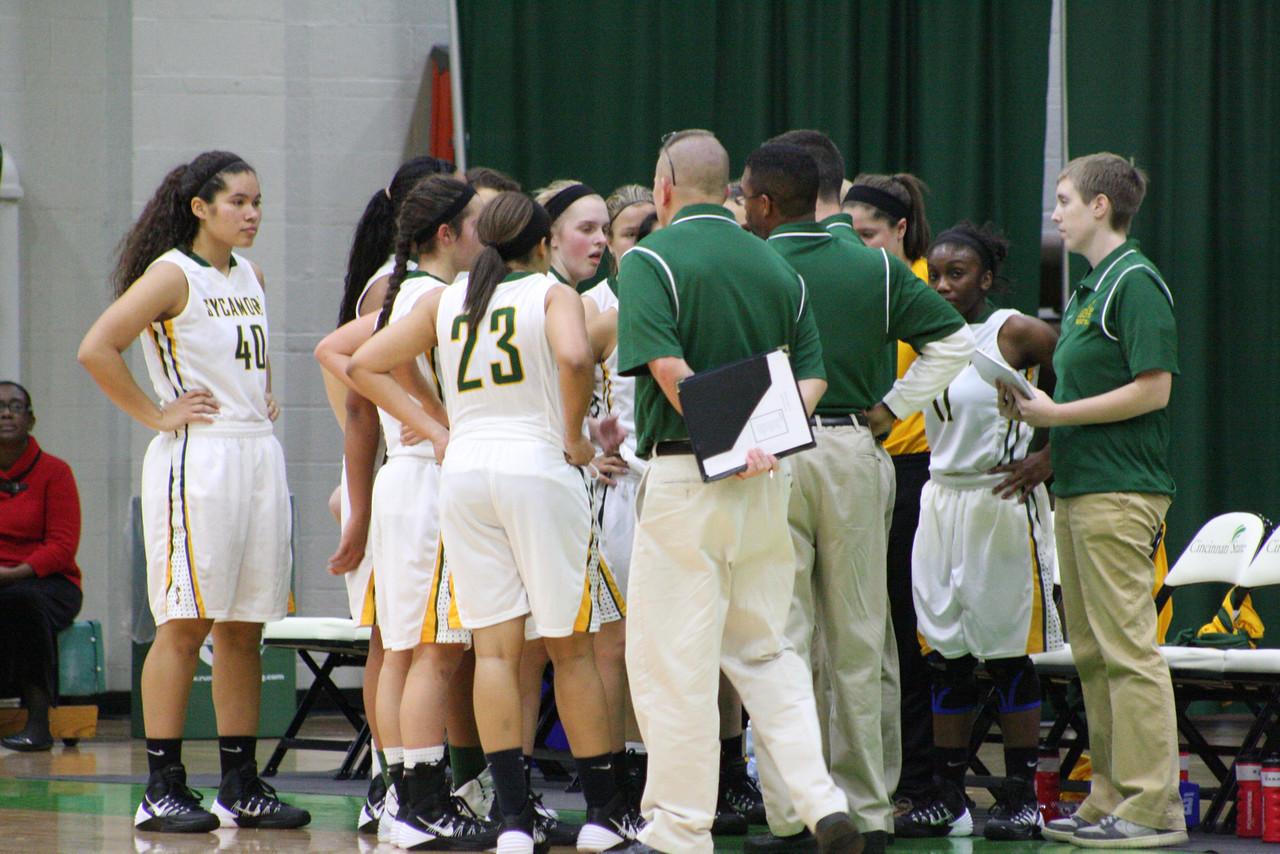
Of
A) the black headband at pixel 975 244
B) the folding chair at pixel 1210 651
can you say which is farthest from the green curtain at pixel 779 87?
the black headband at pixel 975 244

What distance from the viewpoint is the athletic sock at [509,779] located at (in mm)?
3617

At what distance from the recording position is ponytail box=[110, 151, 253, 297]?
4371 mm

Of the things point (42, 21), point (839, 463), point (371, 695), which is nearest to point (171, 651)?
point (371, 695)

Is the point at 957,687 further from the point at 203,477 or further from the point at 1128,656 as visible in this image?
the point at 203,477

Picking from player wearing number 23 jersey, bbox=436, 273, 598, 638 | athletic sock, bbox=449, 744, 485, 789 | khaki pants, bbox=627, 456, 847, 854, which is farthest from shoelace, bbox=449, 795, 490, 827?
khaki pants, bbox=627, 456, 847, 854

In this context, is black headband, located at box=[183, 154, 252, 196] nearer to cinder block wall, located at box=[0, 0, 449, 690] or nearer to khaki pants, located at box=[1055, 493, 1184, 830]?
khaki pants, located at box=[1055, 493, 1184, 830]

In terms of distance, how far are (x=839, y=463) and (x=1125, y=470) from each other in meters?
0.77

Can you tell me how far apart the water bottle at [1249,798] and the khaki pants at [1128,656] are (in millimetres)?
447

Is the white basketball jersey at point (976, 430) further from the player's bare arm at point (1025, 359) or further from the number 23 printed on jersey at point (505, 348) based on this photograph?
the number 23 printed on jersey at point (505, 348)

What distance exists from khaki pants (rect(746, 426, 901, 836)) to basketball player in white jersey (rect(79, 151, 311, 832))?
1.48 m

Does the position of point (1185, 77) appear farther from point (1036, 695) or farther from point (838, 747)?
point (838, 747)

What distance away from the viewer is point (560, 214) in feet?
14.4

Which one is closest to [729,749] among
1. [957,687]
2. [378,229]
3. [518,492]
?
[957,687]

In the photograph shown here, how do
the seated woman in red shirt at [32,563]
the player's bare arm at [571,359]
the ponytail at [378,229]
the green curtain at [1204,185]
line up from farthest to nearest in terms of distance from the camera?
the green curtain at [1204,185], the seated woman in red shirt at [32,563], the ponytail at [378,229], the player's bare arm at [571,359]
